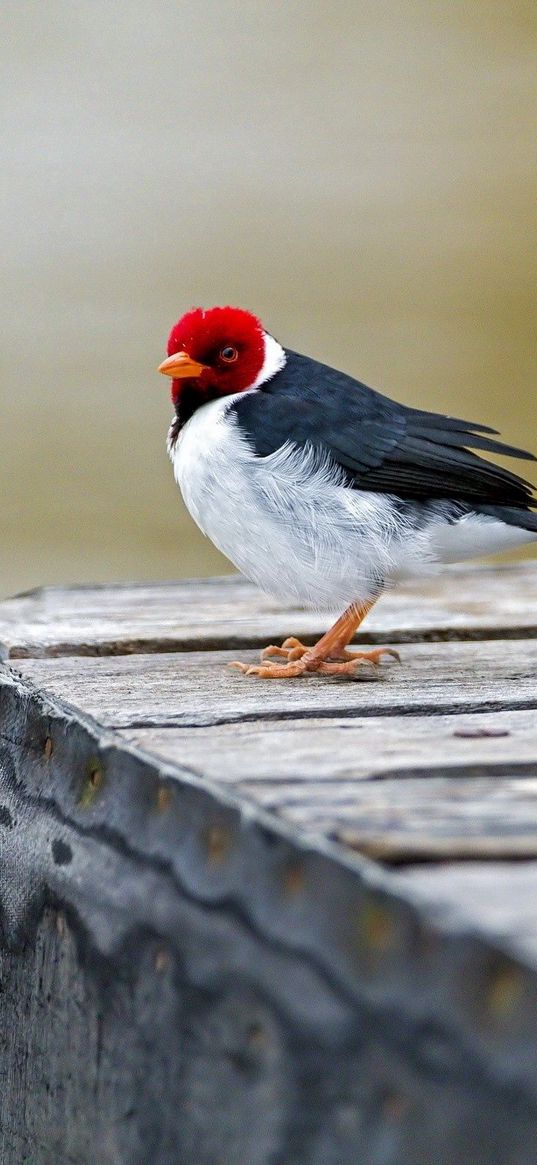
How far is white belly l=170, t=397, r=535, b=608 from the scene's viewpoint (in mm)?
2379

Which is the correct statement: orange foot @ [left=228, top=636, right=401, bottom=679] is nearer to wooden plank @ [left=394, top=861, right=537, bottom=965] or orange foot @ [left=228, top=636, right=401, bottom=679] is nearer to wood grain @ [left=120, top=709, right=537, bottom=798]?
wood grain @ [left=120, top=709, right=537, bottom=798]

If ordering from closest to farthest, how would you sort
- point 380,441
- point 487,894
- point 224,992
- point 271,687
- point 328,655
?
point 487,894 → point 224,992 → point 271,687 → point 328,655 → point 380,441

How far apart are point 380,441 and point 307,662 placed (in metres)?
0.45

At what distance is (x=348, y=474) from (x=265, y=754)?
1.20 meters

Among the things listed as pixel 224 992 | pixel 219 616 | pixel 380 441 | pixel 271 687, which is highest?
pixel 380 441

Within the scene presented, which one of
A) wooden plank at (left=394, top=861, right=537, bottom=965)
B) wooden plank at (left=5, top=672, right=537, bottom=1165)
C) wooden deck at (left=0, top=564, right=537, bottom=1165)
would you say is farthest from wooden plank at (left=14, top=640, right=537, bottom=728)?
wooden plank at (left=394, top=861, right=537, bottom=965)

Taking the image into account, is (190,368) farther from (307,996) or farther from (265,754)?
(307,996)

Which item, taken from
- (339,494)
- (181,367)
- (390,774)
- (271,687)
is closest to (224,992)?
(390,774)

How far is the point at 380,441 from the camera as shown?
2.43 metres

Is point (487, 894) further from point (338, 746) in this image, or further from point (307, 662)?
point (307, 662)

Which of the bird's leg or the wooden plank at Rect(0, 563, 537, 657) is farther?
the wooden plank at Rect(0, 563, 537, 657)

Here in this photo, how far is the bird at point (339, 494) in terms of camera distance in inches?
93.8

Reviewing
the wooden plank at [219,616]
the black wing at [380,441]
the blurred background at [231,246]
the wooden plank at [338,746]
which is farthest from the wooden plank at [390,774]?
the blurred background at [231,246]

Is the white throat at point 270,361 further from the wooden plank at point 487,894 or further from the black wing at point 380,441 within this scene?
the wooden plank at point 487,894
